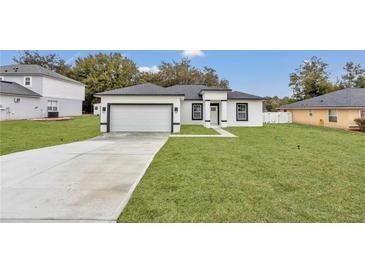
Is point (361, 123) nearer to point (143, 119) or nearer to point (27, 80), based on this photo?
point (143, 119)

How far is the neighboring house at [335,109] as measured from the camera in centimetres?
1989

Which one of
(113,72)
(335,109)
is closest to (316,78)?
(335,109)

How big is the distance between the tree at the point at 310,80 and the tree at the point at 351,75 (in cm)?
340

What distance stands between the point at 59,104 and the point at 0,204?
90.0 ft

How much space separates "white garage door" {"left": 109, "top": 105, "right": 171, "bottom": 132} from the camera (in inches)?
645

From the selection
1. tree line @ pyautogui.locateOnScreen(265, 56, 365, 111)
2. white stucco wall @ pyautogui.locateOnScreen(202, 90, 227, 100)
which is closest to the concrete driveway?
white stucco wall @ pyautogui.locateOnScreen(202, 90, 227, 100)

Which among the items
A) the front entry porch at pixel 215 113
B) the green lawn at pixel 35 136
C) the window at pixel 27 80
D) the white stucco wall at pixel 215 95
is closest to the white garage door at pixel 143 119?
the green lawn at pixel 35 136

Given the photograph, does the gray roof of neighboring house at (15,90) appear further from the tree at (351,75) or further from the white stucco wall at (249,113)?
the tree at (351,75)

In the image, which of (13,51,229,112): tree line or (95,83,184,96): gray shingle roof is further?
(13,51,229,112): tree line

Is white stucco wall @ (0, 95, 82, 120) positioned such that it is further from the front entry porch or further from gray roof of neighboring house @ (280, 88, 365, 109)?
gray roof of neighboring house @ (280, 88, 365, 109)

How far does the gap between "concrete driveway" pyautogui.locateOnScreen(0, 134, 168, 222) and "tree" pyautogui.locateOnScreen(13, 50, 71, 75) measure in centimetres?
3813
